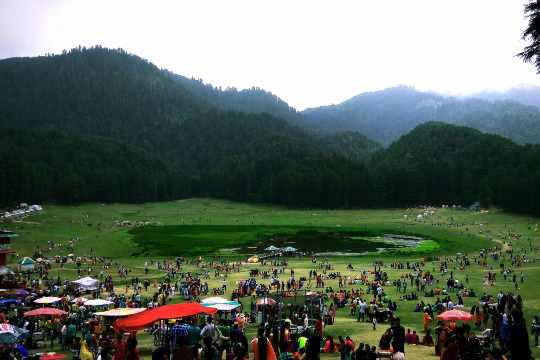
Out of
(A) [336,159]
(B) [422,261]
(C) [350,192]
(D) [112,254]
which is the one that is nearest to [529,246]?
(B) [422,261]

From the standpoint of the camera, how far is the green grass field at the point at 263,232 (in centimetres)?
4350

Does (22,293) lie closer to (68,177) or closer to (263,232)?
(263,232)

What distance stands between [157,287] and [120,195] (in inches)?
4950

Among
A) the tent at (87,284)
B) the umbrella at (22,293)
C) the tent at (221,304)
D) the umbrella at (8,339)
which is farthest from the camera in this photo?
the tent at (87,284)

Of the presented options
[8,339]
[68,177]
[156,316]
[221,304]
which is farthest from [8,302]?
[68,177]

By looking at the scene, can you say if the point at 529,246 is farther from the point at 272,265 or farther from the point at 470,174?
the point at 470,174

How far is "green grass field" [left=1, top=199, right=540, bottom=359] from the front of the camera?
143ft

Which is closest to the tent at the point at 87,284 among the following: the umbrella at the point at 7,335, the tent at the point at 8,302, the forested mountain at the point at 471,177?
the tent at the point at 8,302

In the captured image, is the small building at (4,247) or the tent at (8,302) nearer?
the tent at (8,302)

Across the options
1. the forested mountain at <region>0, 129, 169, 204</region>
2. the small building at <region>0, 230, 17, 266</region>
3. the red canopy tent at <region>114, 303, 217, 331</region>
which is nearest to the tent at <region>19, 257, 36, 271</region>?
the small building at <region>0, 230, 17, 266</region>

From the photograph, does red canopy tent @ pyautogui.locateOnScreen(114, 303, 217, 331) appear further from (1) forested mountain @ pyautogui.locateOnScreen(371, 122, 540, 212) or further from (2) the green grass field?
(1) forested mountain @ pyautogui.locateOnScreen(371, 122, 540, 212)

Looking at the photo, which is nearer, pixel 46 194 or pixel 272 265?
pixel 272 265

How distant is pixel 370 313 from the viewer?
29797mm

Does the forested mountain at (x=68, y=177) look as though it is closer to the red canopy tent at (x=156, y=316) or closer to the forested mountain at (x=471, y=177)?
the forested mountain at (x=471, y=177)
